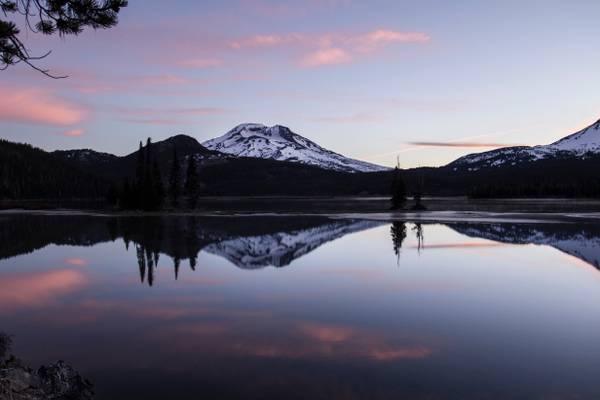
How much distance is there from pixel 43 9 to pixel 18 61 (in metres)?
0.95

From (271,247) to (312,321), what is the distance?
18423mm

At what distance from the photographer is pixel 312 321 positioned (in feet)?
46.5

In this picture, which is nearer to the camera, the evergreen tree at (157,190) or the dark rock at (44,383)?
the dark rock at (44,383)

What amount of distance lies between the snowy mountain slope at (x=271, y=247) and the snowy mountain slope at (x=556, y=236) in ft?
34.7

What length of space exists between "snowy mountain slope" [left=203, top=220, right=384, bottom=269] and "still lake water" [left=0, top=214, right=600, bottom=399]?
34 centimetres

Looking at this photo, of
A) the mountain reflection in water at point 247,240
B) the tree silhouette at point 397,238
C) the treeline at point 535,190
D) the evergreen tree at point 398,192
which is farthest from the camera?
the treeline at point 535,190

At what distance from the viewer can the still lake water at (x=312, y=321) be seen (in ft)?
31.5

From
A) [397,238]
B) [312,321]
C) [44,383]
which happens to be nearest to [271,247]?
[397,238]

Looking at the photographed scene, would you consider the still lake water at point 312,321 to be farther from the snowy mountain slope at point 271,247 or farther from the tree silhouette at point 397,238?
the tree silhouette at point 397,238

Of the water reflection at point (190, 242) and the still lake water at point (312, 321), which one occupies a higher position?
the water reflection at point (190, 242)

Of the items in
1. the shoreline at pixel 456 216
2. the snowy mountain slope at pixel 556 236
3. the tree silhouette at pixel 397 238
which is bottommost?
the snowy mountain slope at pixel 556 236

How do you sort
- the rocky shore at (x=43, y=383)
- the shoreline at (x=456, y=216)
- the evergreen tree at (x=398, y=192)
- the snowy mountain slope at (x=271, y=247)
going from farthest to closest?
the evergreen tree at (x=398, y=192) → the shoreline at (x=456, y=216) → the snowy mountain slope at (x=271, y=247) → the rocky shore at (x=43, y=383)

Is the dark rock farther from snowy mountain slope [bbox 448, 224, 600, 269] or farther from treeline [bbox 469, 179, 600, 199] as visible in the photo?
treeline [bbox 469, 179, 600, 199]

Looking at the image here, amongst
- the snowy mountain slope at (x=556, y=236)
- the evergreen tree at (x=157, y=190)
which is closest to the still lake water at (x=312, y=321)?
the snowy mountain slope at (x=556, y=236)
